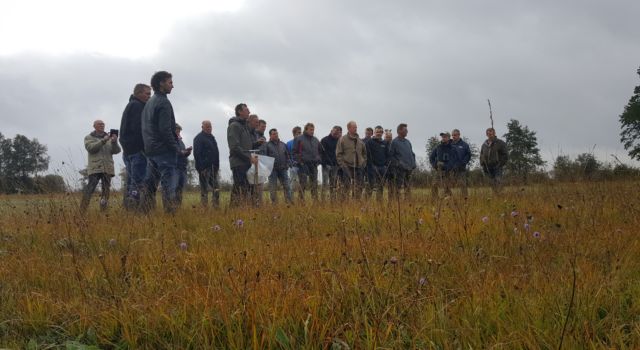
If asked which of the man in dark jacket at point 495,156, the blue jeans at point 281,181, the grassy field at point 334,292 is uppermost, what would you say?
the man in dark jacket at point 495,156

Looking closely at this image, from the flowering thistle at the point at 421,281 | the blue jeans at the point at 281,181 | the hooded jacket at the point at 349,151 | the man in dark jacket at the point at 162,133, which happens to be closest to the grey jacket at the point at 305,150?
the blue jeans at the point at 281,181

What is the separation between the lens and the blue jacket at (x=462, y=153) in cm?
1151

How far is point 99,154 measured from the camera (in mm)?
7941

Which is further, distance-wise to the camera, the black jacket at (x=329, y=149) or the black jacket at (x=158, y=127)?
the black jacket at (x=329, y=149)

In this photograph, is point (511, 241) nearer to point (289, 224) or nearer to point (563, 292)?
point (563, 292)

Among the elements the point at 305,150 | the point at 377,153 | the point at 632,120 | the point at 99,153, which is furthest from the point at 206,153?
the point at 632,120

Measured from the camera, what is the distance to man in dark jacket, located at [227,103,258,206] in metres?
7.97

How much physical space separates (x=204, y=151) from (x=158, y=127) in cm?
225

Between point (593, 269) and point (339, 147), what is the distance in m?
7.35

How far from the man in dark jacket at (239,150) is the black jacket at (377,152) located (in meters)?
3.77

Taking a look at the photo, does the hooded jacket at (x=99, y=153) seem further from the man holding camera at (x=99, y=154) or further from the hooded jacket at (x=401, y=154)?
the hooded jacket at (x=401, y=154)

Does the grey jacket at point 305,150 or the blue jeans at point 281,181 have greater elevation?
the grey jacket at point 305,150

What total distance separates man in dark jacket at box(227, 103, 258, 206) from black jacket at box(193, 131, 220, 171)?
3.18 feet

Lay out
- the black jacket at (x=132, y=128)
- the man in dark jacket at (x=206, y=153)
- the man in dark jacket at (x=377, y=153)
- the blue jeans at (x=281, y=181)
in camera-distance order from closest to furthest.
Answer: the black jacket at (x=132, y=128)
the man in dark jacket at (x=206, y=153)
the blue jeans at (x=281, y=181)
the man in dark jacket at (x=377, y=153)
